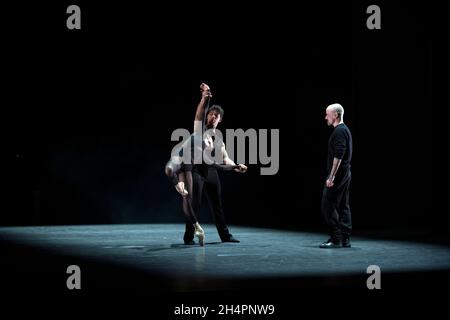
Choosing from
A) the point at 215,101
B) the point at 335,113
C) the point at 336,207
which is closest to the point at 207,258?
the point at 336,207

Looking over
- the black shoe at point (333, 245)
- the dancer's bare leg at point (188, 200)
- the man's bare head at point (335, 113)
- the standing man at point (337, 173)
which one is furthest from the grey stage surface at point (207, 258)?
the man's bare head at point (335, 113)

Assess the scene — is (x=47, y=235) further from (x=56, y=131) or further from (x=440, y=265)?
(x=440, y=265)

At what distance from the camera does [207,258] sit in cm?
711

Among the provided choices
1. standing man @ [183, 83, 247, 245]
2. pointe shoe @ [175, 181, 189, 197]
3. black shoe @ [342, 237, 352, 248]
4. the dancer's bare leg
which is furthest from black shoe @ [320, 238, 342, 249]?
pointe shoe @ [175, 181, 189, 197]

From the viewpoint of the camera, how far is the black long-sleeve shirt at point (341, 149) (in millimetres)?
7926

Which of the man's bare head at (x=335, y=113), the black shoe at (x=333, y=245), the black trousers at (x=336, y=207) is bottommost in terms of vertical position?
the black shoe at (x=333, y=245)

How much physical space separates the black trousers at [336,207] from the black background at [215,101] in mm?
3723

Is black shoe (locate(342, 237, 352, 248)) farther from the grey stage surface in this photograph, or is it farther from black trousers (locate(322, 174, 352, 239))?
the grey stage surface

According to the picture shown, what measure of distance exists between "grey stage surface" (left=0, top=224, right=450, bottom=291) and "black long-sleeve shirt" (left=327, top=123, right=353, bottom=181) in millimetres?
806

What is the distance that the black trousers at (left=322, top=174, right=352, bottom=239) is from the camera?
315 inches

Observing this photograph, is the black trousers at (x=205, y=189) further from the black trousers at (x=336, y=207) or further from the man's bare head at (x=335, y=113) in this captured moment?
the man's bare head at (x=335, y=113)

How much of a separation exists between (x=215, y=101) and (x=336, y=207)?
17.8 feet

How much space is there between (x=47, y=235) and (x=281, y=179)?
175 inches

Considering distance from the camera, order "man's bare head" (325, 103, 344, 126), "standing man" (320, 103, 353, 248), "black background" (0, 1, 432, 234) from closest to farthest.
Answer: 1. "standing man" (320, 103, 353, 248)
2. "man's bare head" (325, 103, 344, 126)
3. "black background" (0, 1, 432, 234)
